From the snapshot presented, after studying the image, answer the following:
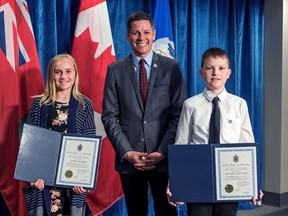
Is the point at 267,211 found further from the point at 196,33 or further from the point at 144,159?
the point at 144,159

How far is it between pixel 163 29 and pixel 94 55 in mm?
896

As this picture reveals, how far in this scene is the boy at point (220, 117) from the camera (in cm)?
232

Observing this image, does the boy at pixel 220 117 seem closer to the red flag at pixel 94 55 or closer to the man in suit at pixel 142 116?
the man in suit at pixel 142 116

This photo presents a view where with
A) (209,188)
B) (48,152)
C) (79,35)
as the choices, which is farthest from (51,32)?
(209,188)

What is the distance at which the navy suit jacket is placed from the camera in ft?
8.14

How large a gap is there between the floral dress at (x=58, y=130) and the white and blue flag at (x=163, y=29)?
151cm

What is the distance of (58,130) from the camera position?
2594 millimetres

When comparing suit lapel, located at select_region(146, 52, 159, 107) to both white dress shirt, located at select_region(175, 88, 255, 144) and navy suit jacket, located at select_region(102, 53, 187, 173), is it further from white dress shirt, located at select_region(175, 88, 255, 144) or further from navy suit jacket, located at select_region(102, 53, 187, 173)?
white dress shirt, located at select_region(175, 88, 255, 144)

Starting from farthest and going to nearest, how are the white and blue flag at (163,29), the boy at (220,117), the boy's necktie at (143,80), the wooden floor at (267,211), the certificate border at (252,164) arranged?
the wooden floor at (267,211) < the white and blue flag at (163,29) < the boy's necktie at (143,80) < the boy at (220,117) < the certificate border at (252,164)

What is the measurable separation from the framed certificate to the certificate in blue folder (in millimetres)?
509

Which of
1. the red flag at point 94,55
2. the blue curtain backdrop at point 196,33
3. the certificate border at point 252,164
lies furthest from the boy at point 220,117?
the blue curtain backdrop at point 196,33

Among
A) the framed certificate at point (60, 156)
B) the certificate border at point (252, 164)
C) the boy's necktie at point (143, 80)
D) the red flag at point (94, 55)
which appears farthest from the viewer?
the red flag at point (94, 55)

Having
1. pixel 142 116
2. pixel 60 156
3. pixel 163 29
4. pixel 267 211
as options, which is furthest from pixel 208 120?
pixel 267 211

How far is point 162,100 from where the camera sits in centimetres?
251
